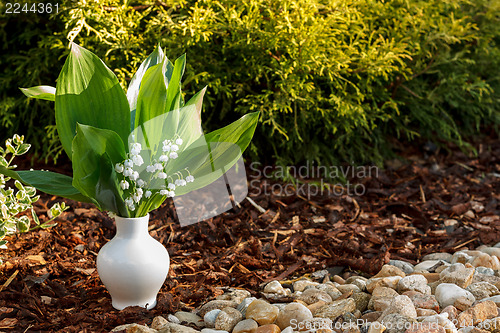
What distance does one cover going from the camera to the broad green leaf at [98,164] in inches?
60.1

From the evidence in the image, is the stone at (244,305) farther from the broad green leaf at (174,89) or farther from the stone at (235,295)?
the broad green leaf at (174,89)

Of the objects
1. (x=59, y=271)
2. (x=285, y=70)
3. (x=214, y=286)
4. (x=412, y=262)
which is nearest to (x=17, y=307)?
(x=59, y=271)

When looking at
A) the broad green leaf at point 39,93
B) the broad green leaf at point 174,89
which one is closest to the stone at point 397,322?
the broad green leaf at point 174,89

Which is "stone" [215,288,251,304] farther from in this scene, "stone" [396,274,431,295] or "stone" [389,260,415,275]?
"stone" [389,260,415,275]

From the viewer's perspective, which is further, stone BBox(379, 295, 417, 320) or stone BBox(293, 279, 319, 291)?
stone BBox(293, 279, 319, 291)

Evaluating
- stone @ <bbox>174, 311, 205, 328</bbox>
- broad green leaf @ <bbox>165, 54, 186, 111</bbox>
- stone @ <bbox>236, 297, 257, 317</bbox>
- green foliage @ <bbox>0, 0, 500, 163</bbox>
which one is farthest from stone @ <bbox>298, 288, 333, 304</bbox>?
green foliage @ <bbox>0, 0, 500, 163</bbox>

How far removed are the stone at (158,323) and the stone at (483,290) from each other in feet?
3.90

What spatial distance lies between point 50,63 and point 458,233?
275cm

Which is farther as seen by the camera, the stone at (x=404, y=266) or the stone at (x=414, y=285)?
the stone at (x=404, y=266)

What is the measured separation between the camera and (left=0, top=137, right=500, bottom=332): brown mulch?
1.82 m

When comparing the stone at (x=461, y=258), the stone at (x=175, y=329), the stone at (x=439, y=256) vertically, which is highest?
the stone at (x=175, y=329)

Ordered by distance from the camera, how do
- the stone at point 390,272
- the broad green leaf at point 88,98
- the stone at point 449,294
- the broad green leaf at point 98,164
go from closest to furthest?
the broad green leaf at point 98,164 < the broad green leaf at point 88,98 < the stone at point 449,294 < the stone at point 390,272

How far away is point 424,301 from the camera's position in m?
1.82

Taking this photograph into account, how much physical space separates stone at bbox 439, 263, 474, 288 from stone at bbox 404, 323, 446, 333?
447 mm
